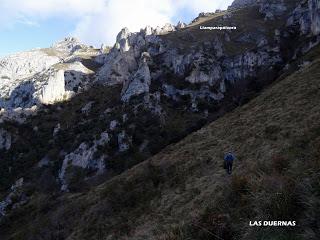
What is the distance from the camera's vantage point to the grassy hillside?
30.8ft

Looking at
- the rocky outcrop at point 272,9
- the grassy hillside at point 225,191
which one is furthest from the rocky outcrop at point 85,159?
the rocky outcrop at point 272,9

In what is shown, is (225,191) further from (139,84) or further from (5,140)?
(5,140)

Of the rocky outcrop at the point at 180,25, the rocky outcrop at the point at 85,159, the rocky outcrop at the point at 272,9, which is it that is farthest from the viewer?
the rocky outcrop at the point at 180,25

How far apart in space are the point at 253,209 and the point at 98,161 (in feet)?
225

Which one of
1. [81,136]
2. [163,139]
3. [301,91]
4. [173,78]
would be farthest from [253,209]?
[173,78]

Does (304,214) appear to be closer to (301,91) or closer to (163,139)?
(301,91)

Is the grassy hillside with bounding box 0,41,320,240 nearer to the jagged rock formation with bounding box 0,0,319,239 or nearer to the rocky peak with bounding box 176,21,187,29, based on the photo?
the jagged rock formation with bounding box 0,0,319,239

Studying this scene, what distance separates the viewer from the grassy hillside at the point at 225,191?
9.38 m

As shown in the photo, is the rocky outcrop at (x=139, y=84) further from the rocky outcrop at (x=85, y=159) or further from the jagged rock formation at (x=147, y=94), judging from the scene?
the rocky outcrop at (x=85, y=159)

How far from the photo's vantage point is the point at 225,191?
52.9 ft

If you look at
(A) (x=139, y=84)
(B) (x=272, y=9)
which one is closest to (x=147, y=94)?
(A) (x=139, y=84)

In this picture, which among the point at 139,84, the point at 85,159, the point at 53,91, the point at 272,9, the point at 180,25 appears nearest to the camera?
the point at 85,159

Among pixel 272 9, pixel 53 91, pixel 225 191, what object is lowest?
pixel 225 191

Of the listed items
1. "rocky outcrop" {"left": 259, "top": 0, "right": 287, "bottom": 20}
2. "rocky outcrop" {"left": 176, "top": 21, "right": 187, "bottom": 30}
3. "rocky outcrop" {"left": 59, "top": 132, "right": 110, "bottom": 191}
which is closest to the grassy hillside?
"rocky outcrop" {"left": 59, "top": 132, "right": 110, "bottom": 191}
